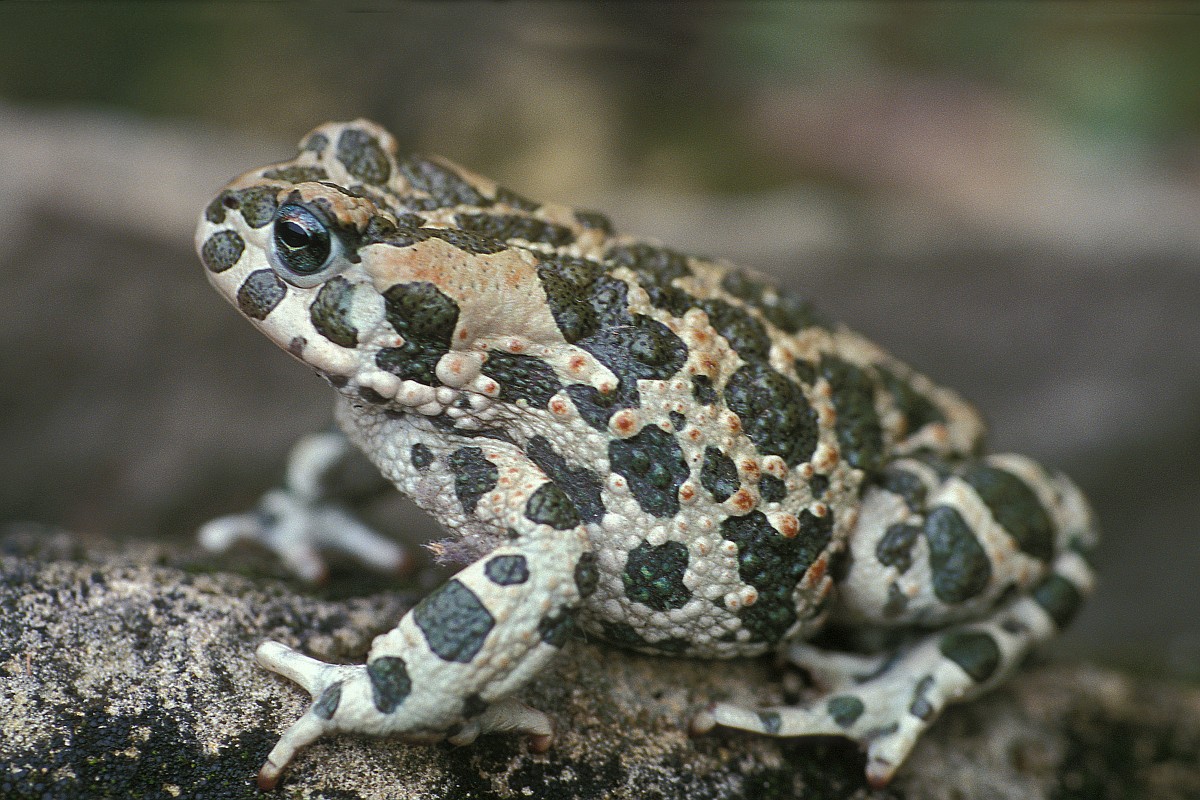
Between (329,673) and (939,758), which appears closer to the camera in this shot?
(329,673)

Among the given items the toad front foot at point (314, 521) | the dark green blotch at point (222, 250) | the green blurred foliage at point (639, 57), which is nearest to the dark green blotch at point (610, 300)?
the dark green blotch at point (222, 250)

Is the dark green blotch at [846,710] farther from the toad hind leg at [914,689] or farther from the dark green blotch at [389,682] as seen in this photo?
the dark green blotch at [389,682]

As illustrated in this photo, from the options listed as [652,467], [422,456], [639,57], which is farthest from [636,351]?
[639,57]

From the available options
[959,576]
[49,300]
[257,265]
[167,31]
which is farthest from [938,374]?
[167,31]

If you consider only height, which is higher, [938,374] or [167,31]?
[167,31]

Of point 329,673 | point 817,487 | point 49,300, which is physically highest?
point 817,487

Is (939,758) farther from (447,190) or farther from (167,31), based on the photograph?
(167,31)

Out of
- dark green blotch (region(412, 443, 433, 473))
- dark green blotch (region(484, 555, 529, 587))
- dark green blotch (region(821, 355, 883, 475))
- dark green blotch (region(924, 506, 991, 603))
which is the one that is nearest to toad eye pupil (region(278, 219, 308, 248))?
dark green blotch (region(412, 443, 433, 473))
